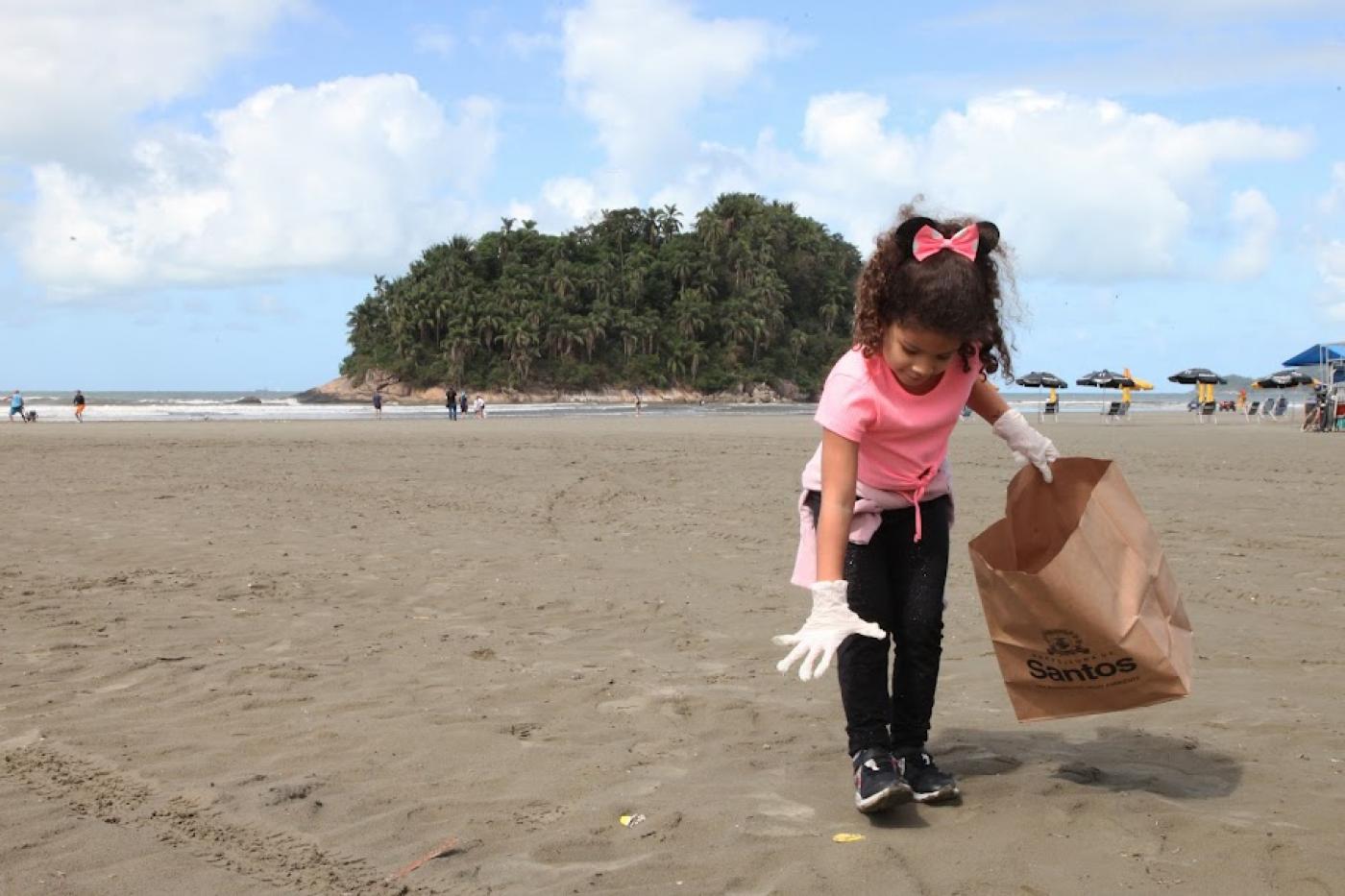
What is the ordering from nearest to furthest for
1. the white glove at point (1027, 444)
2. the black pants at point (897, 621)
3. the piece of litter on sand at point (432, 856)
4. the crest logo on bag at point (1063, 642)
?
the piece of litter on sand at point (432, 856), the crest logo on bag at point (1063, 642), the black pants at point (897, 621), the white glove at point (1027, 444)

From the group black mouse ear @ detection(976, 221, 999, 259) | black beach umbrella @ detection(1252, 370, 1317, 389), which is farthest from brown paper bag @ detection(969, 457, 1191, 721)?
black beach umbrella @ detection(1252, 370, 1317, 389)

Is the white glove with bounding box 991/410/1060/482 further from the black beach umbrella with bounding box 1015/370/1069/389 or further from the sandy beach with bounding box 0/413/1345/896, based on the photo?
the black beach umbrella with bounding box 1015/370/1069/389

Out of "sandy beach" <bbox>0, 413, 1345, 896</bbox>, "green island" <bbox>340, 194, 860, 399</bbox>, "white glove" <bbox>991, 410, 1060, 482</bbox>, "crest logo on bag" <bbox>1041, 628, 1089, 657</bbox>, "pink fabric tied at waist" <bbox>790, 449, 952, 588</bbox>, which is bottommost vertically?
"sandy beach" <bbox>0, 413, 1345, 896</bbox>

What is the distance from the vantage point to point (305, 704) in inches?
166

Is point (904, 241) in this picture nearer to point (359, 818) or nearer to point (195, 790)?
point (359, 818)

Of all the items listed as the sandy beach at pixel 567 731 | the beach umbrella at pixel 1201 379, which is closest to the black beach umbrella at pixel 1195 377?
the beach umbrella at pixel 1201 379

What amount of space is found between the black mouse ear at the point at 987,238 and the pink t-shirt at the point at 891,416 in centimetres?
29

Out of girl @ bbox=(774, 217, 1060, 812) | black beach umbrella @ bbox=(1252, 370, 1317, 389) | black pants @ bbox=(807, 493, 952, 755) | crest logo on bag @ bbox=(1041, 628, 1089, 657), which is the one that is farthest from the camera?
black beach umbrella @ bbox=(1252, 370, 1317, 389)

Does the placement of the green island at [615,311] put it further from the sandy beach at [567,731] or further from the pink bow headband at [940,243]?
the pink bow headband at [940,243]

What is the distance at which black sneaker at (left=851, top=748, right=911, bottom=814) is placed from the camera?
305 centimetres

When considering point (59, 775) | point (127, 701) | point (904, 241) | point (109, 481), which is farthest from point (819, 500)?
point (109, 481)

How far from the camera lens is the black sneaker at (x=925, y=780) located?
10.5ft

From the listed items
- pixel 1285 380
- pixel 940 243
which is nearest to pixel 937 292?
pixel 940 243

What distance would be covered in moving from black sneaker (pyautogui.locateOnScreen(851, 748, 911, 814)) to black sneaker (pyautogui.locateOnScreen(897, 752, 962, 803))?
3.1 inches
